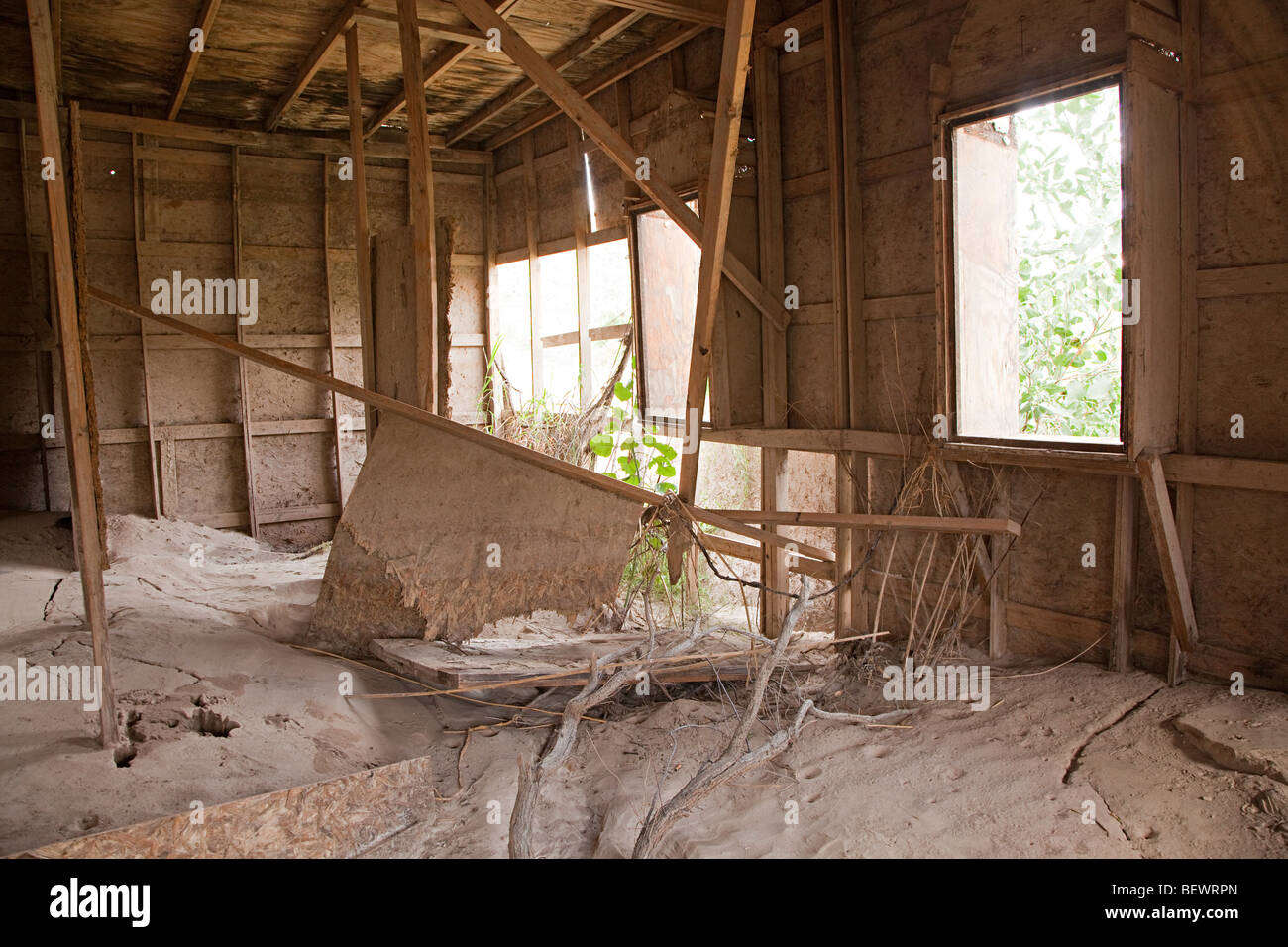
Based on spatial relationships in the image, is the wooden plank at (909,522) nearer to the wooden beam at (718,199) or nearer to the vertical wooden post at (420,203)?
the wooden beam at (718,199)

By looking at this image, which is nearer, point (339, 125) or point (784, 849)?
point (784, 849)

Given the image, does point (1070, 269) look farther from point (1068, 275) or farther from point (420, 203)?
point (420, 203)

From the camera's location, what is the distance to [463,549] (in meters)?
4.83

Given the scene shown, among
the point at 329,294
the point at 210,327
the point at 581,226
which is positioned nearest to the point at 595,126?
the point at 581,226

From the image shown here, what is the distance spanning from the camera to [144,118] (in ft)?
28.9

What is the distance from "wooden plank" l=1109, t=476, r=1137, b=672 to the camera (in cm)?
430

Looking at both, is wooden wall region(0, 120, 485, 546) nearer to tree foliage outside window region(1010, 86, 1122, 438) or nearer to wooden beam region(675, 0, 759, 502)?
wooden beam region(675, 0, 759, 502)

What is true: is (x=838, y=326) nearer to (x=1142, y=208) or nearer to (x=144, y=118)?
(x=1142, y=208)

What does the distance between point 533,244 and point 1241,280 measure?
22.9 feet

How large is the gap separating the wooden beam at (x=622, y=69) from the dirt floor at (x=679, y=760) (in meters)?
3.27

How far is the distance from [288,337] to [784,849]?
315 inches

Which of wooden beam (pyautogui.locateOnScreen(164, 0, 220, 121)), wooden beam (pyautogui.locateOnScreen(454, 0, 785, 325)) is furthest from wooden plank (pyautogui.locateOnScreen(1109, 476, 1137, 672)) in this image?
wooden beam (pyautogui.locateOnScreen(164, 0, 220, 121))

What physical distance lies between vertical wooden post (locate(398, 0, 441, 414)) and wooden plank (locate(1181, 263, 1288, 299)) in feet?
12.7

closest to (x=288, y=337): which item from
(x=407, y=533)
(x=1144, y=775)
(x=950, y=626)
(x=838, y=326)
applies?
(x=407, y=533)
